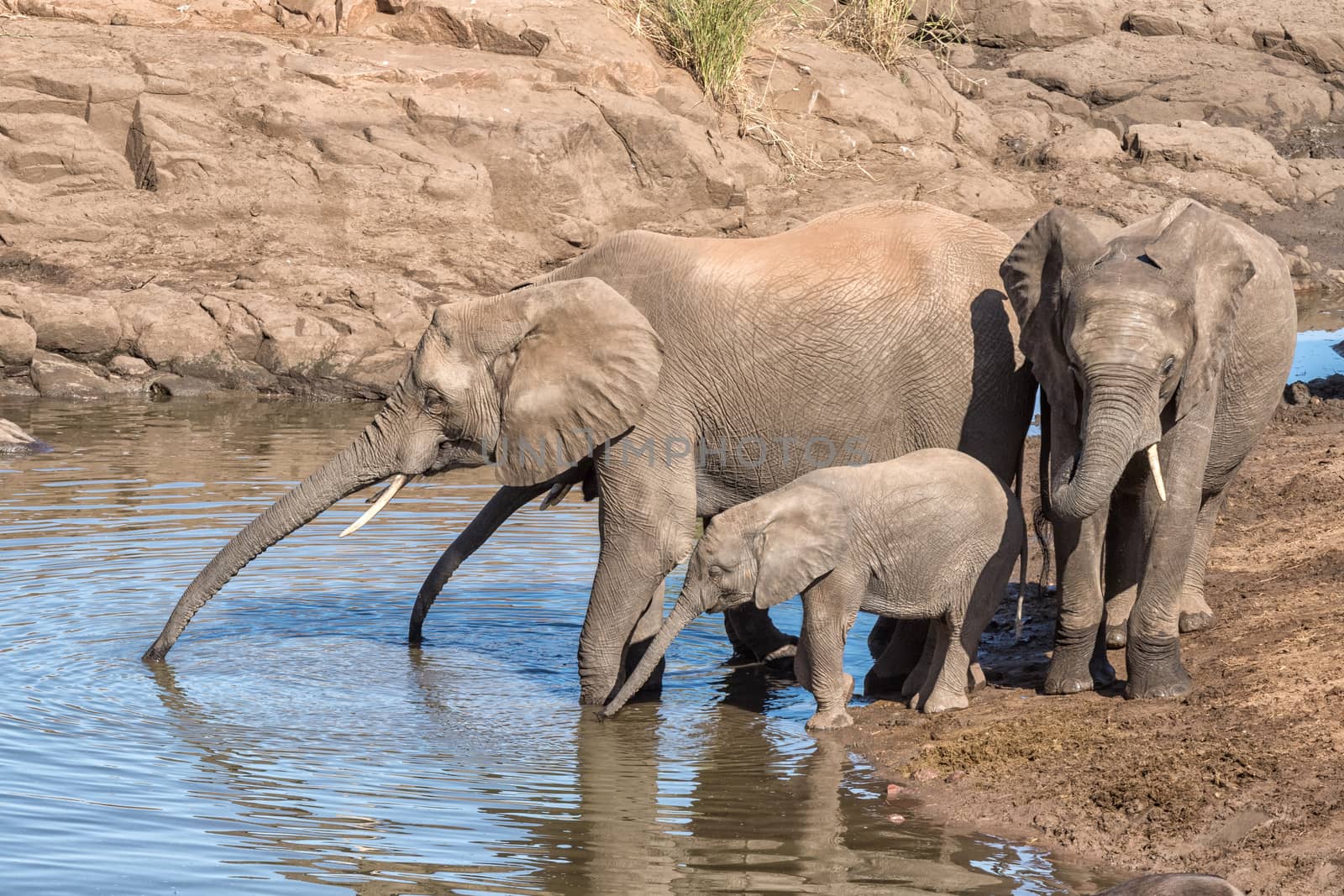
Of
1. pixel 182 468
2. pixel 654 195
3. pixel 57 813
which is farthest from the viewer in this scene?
pixel 654 195

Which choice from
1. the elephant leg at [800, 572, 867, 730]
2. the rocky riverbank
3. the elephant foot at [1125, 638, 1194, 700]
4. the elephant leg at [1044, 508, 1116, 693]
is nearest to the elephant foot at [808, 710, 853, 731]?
the elephant leg at [800, 572, 867, 730]

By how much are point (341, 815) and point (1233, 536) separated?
5.98 m

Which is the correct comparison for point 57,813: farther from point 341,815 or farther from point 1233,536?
point 1233,536

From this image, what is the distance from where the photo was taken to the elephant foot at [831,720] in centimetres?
751

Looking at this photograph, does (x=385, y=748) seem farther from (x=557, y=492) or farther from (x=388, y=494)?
(x=557, y=492)

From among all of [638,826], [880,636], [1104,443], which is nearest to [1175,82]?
[880,636]

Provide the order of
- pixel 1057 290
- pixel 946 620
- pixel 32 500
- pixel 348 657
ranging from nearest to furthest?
pixel 1057 290 < pixel 946 620 < pixel 348 657 < pixel 32 500

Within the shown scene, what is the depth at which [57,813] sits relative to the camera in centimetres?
629

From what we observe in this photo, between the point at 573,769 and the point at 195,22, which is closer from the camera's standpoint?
the point at 573,769

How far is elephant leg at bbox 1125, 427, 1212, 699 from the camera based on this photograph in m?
6.93

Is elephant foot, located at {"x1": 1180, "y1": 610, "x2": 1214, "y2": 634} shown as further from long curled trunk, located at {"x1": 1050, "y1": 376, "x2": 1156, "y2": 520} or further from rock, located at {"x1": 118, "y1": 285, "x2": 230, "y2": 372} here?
rock, located at {"x1": 118, "y1": 285, "x2": 230, "y2": 372}

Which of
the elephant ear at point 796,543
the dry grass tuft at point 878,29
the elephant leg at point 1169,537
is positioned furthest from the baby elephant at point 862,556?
the dry grass tuft at point 878,29

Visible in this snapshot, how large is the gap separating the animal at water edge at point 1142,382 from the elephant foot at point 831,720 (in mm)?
908

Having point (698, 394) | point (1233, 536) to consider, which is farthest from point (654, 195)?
point (698, 394)
